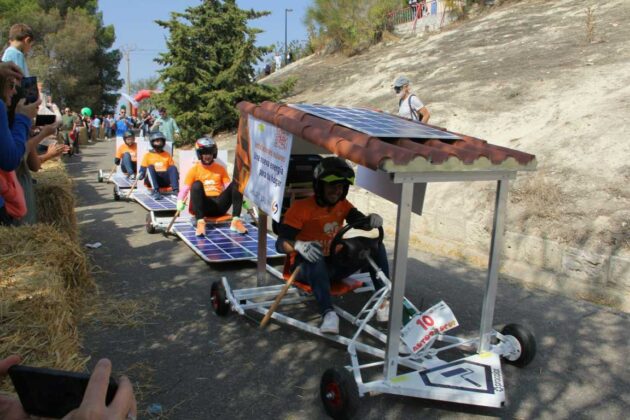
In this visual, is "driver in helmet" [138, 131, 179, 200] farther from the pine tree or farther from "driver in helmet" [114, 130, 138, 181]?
the pine tree

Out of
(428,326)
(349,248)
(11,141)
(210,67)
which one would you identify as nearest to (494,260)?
(428,326)

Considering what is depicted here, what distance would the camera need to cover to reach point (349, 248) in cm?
445

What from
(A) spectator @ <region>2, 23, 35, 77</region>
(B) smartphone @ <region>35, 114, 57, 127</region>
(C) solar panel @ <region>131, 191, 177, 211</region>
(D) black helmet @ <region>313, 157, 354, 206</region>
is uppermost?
(A) spectator @ <region>2, 23, 35, 77</region>

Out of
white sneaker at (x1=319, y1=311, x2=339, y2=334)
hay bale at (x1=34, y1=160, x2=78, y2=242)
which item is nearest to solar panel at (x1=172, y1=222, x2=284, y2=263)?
hay bale at (x1=34, y1=160, x2=78, y2=242)

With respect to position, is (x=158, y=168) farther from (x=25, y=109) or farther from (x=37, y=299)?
(x=37, y=299)

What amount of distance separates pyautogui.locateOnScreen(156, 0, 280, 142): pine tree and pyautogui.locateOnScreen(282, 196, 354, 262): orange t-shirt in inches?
544

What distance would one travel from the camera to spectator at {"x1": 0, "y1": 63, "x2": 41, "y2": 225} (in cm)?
334

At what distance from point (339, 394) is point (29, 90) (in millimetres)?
3494

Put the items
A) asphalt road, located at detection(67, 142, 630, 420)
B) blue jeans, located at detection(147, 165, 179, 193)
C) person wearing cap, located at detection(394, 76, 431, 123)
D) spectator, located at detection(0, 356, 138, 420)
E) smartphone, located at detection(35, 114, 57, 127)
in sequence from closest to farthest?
spectator, located at detection(0, 356, 138, 420)
asphalt road, located at detection(67, 142, 630, 420)
smartphone, located at detection(35, 114, 57, 127)
person wearing cap, located at detection(394, 76, 431, 123)
blue jeans, located at detection(147, 165, 179, 193)

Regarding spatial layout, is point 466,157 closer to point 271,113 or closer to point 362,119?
point 362,119

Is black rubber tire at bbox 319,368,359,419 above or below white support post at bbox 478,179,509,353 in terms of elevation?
below

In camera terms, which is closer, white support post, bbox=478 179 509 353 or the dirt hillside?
white support post, bbox=478 179 509 353

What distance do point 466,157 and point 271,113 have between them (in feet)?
5.94

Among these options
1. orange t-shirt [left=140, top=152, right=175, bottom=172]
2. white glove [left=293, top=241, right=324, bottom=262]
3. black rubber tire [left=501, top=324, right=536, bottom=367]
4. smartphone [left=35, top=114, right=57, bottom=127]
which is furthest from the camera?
orange t-shirt [left=140, top=152, right=175, bottom=172]
